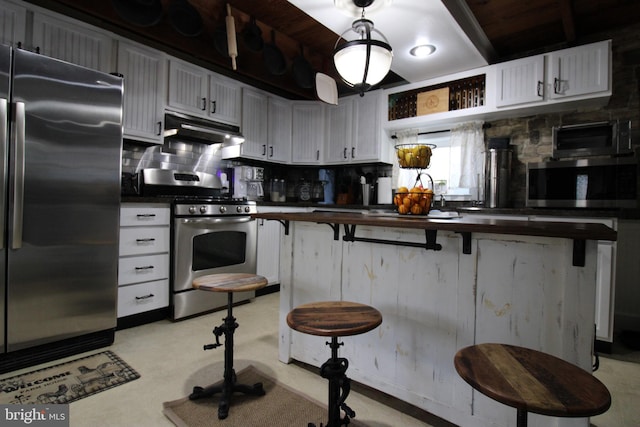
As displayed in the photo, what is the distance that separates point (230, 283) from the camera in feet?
5.56

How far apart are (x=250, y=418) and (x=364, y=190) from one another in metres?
3.07

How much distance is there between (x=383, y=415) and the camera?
158cm

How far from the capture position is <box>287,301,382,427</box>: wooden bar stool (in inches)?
45.7

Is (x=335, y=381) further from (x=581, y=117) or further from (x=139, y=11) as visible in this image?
(x=581, y=117)

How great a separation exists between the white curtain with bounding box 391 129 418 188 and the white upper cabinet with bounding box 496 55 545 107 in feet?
3.25

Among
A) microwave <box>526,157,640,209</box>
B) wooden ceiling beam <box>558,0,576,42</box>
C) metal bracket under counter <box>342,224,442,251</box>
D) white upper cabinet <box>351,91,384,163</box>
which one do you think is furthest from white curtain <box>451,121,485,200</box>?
metal bracket under counter <box>342,224,442,251</box>

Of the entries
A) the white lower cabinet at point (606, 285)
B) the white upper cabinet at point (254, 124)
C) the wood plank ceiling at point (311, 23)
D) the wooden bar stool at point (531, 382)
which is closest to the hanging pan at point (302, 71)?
the wood plank ceiling at point (311, 23)

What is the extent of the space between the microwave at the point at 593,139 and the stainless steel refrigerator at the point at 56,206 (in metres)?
3.58

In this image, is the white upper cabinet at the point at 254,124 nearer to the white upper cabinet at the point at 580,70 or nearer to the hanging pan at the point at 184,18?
the hanging pan at the point at 184,18

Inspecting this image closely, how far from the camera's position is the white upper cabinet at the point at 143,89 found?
9.30ft

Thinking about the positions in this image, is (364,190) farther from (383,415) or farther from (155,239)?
(383,415)

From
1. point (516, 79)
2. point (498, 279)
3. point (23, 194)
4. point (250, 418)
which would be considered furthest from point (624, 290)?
point (23, 194)

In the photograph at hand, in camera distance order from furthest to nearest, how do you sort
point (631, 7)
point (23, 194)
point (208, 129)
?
point (208, 129)
point (631, 7)
point (23, 194)

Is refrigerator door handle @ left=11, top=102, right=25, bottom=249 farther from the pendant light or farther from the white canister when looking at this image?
the white canister
